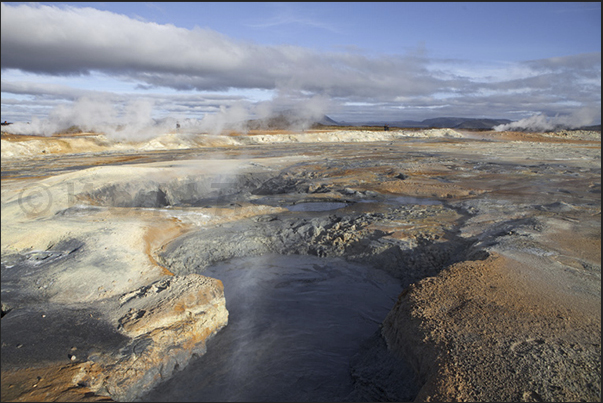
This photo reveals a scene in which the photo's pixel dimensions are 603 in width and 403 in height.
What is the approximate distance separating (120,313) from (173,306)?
50cm

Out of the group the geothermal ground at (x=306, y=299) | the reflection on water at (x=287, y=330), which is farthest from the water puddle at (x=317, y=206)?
the reflection on water at (x=287, y=330)

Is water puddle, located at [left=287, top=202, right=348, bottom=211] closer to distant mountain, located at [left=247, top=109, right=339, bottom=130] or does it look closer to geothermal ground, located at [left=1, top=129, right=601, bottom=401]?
geothermal ground, located at [left=1, top=129, right=601, bottom=401]

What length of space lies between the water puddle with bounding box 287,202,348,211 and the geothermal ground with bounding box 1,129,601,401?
89mm

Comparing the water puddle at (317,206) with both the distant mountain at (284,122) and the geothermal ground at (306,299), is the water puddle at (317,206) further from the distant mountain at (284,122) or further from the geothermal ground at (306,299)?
the distant mountain at (284,122)

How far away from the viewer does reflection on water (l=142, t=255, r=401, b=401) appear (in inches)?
125

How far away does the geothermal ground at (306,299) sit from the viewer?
2.62 meters

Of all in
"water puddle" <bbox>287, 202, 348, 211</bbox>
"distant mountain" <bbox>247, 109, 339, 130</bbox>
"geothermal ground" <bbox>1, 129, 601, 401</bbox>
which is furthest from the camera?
"distant mountain" <bbox>247, 109, 339, 130</bbox>

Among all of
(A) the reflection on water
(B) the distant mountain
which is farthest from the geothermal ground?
(B) the distant mountain

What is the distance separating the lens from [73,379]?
2711mm

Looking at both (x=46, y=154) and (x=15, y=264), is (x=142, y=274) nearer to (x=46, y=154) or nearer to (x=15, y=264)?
(x=15, y=264)

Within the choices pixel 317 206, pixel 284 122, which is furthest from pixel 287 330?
pixel 284 122

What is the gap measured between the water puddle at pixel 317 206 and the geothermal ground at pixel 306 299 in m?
0.09

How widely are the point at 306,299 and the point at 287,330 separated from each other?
721mm

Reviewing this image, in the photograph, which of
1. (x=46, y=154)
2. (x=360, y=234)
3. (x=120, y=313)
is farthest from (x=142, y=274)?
(x=46, y=154)
